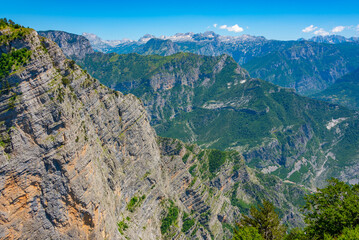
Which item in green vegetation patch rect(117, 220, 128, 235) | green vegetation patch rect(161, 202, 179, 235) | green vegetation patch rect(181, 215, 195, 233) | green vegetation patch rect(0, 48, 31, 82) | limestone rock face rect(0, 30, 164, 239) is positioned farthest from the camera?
green vegetation patch rect(181, 215, 195, 233)

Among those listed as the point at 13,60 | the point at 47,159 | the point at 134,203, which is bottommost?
the point at 134,203

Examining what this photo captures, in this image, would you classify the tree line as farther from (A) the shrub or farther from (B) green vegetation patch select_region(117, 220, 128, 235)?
(A) the shrub

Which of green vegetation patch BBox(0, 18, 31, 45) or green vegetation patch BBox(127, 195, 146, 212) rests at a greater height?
green vegetation patch BBox(0, 18, 31, 45)

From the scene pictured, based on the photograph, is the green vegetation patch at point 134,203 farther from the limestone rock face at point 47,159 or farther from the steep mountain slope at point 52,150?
the limestone rock face at point 47,159

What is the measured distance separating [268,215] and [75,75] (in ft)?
248

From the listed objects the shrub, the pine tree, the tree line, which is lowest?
the shrub

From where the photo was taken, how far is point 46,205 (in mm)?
59406

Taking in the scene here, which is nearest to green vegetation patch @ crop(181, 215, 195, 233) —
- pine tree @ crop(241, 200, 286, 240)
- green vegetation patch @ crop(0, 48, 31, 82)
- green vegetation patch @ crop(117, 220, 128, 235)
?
green vegetation patch @ crop(117, 220, 128, 235)

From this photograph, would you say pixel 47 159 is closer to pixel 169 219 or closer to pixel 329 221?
pixel 329 221

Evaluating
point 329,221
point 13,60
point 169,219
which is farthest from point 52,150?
point 169,219

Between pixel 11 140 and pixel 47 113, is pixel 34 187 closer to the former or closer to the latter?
pixel 11 140

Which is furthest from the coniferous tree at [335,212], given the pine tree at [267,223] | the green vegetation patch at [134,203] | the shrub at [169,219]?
the shrub at [169,219]

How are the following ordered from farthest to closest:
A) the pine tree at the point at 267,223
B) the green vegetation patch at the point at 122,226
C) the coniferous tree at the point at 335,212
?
the green vegetation patch at the point at 122,226, the pine tree at the point at 267,223, the coniferous tree at the point at 335,212

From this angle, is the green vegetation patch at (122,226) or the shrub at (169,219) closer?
the green vegetation patch at (122,226)
